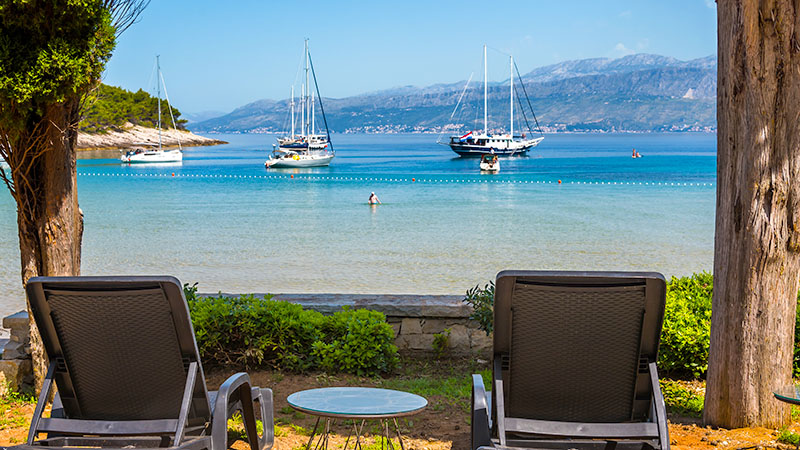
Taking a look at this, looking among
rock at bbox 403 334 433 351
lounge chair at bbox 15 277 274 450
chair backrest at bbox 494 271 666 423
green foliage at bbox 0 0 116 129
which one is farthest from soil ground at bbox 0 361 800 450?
green foliage at bbox 0 0 116 129

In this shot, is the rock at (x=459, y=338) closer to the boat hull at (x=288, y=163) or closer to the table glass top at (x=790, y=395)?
the table glass top at (x=790, y=395)

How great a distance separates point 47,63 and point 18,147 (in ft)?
1.87

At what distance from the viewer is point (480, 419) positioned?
255 centimetres

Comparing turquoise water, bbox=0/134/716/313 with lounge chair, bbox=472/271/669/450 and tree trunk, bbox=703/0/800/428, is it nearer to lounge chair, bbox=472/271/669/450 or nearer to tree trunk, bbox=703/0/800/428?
tree trunk, bbox=703/0/800/428

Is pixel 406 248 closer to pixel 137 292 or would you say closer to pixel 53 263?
pixel 53 263

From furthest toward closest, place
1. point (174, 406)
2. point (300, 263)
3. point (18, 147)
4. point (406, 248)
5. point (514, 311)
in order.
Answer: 1. point (406, 248)
2. point (300, 263)
3. point (18, 147)
4. point (174, 406)
5. point (514, 311)

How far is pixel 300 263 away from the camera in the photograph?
15.5 meters

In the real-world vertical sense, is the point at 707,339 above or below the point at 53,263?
below

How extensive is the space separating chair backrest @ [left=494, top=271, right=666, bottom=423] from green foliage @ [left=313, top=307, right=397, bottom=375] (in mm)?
2051

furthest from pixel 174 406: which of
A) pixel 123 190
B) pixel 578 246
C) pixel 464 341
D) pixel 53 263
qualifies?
pixel 123 190

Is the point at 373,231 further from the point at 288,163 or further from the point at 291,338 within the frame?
the point at 288,163

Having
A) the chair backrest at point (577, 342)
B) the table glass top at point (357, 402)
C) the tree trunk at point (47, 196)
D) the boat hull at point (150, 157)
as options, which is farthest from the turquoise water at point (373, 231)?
the boat hull at point (150, 157)

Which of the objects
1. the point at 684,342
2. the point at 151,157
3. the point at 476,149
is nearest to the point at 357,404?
the point at 684,342

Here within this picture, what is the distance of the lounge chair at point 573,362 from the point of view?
241cm
